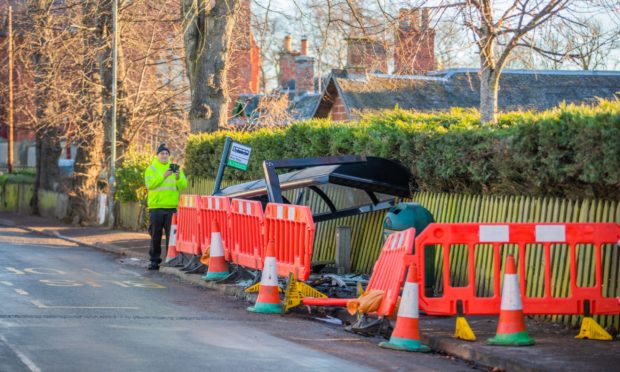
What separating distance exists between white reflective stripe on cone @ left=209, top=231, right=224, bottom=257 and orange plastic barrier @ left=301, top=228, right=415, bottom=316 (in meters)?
4.69

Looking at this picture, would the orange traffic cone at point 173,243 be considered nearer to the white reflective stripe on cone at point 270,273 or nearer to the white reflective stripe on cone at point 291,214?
the white reflective stripe on cone at point 291,214

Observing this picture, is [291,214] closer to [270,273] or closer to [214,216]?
[270,273]

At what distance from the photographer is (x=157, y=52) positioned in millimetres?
32250

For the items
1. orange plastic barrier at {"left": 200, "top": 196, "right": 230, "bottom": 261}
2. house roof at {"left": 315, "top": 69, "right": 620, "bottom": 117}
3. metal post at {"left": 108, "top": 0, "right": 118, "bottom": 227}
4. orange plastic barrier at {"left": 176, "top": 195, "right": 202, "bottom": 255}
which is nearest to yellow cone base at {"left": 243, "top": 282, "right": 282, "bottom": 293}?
orange plastic barrier at {"left": 200, "top": 196, "right": 230, "bottom": 261}

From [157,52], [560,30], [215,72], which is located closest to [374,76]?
[157,52]

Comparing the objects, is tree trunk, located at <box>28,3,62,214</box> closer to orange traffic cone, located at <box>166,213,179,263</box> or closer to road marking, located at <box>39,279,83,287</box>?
orange traffic cone, located at <box>166,213,179,263</box>

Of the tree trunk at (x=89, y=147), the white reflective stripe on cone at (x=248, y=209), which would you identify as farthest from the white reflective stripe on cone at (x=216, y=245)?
the tree trunk at (x=89, y=147)

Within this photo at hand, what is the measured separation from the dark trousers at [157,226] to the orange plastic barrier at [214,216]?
1683 mm

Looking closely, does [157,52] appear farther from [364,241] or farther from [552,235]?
[552,235]

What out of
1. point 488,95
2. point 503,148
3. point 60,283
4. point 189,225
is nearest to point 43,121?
point 189,225

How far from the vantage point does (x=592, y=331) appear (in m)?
10.5

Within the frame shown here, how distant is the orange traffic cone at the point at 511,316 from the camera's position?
10016mm

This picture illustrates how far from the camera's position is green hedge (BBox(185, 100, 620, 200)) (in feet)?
35.2

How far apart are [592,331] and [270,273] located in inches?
155
